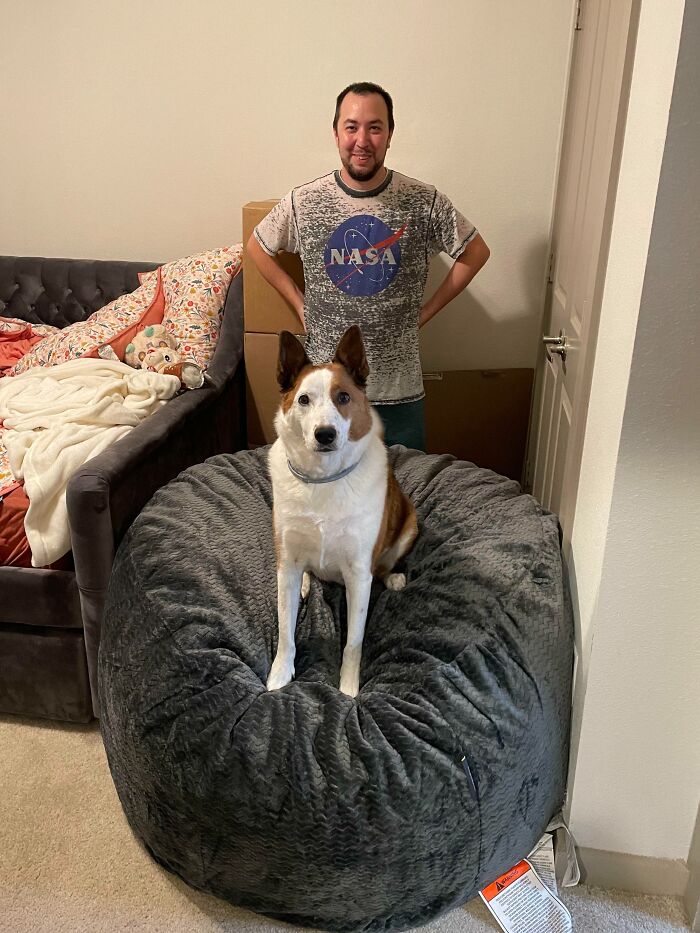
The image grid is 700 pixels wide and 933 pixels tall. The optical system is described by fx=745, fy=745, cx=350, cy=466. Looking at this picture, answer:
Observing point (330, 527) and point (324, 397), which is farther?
point (330, 527)

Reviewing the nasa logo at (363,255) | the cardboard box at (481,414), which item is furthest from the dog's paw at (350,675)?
the cardboard box at (481,414)

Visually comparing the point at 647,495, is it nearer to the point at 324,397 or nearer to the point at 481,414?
the point at 324,397

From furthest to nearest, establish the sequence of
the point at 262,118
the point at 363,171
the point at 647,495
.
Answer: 1. the point at 262,118
2. the point at 363,171
3. the point at 647,495

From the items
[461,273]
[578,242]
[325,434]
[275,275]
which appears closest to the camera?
[325,434]

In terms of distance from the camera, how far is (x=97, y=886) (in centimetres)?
166

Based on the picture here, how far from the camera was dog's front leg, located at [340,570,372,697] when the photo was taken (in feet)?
5.56

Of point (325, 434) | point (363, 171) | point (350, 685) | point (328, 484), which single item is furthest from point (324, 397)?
point (363, 171)

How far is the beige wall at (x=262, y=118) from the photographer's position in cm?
284

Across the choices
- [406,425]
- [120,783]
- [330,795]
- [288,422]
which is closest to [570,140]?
[406,425]

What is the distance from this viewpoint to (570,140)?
2.56 m

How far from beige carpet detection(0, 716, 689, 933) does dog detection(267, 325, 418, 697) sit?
0.50 meters

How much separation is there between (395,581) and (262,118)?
2113 millimetres

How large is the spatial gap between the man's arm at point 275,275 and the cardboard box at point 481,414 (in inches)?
28.5

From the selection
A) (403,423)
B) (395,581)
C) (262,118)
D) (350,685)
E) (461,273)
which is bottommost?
(350,685)
